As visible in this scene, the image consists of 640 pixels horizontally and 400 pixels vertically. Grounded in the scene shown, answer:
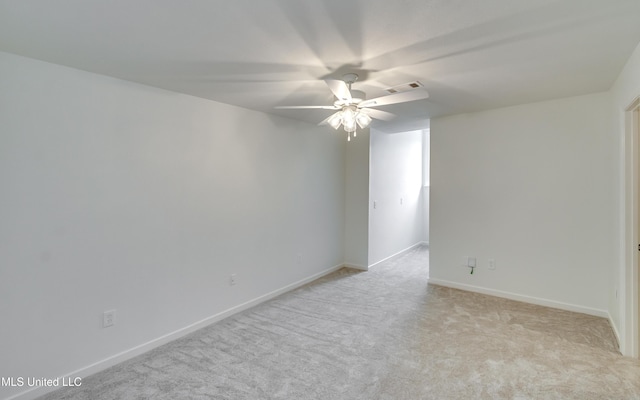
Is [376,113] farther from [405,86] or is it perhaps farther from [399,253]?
[399,253]

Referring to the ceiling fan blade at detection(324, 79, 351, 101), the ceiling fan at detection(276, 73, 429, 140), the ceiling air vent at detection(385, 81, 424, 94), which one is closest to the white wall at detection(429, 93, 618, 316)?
→ the ceiling air vent at detection(385, 81, 424, 94)

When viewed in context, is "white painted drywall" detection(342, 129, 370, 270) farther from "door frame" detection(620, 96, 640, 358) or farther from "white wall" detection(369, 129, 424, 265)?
"door frame" detection(620, 96, 640, 358)

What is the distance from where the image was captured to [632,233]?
7.57ft

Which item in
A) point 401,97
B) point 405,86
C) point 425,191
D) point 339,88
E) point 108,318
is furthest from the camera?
point 425,191

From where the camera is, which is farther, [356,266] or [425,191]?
[425,191]

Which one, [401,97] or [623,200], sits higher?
[401,97]

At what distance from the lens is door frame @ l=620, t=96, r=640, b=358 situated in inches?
89.9

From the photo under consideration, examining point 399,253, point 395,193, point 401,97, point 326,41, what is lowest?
point 399,253

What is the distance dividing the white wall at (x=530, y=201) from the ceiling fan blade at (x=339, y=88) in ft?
7.63

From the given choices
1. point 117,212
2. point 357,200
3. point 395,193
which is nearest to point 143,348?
point 117,212

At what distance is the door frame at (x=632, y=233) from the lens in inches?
89.9

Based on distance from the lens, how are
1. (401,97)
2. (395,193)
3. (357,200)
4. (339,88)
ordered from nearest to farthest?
(339,88)
(401,97)
(357,200)
(395,193)

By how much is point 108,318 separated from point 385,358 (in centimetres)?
220

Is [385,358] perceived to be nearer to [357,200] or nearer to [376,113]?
[376,113]
